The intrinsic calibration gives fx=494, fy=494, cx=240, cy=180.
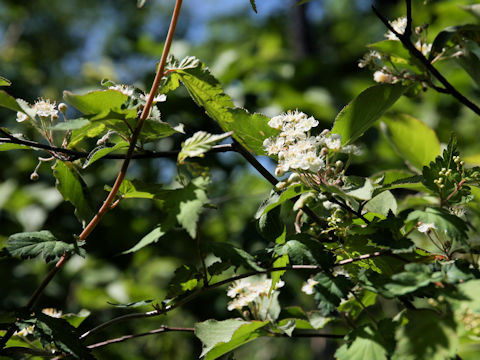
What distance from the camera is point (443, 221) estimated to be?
0.55 m

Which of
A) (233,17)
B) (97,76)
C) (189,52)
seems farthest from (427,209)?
(233,17)

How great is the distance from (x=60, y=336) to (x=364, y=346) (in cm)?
40

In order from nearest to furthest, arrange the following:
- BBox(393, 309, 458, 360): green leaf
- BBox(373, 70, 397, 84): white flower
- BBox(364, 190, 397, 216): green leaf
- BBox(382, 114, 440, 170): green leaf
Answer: BBox(393, 309, 458, 360): green leaf, BBox(364, 190, 397, 216): green leaf, BBox(373, 70, 397, 84): white flower, BBox(382, 114, 440, 170): green leaf

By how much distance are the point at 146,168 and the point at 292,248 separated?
2190mm

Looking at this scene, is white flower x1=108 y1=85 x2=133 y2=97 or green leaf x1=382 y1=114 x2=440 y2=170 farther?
green leaf x1=382 y1=114 x2=440 y2=170

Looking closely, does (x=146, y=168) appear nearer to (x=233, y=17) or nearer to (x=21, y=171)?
(x=21, y=171)

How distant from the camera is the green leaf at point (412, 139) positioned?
1.07 metres

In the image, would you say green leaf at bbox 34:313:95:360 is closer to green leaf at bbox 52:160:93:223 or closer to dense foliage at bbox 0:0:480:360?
dense foliage at bbox 0:0:480:360

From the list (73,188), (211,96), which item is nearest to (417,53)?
(211,96)

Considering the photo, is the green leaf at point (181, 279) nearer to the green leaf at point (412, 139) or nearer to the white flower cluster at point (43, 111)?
the white flower cluster at point (43, 111)

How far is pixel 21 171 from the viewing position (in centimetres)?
271

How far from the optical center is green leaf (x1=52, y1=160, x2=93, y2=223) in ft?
2.47

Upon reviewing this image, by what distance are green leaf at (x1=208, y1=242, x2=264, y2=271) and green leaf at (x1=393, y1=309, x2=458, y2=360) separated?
0.18 m

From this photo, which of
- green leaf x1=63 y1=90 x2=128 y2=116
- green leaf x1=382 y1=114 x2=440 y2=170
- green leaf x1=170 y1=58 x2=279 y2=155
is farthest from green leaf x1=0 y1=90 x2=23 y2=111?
green leaf x1=382 y1=114 x2=440 y2=170
